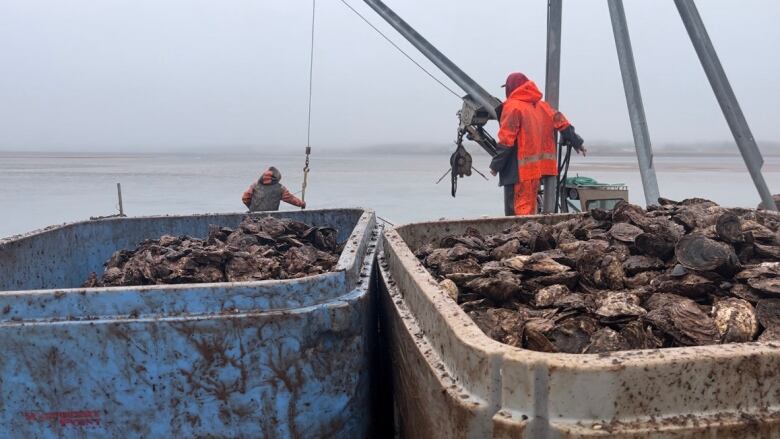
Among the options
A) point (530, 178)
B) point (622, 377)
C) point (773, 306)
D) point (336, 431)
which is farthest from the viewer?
point (530, 178)

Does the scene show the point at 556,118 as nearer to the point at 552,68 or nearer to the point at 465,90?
the point at 552,68

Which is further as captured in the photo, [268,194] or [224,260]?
[268,194]

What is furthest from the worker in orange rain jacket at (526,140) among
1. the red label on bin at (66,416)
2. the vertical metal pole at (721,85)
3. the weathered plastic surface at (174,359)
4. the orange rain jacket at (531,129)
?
the red label on bin at (66,416)

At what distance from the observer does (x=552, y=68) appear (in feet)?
21.0

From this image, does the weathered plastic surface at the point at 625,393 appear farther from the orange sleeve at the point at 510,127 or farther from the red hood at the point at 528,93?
the red hood at the point at 528,93

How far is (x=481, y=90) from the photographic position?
22.1 ft

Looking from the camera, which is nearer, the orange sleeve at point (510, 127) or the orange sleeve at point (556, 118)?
the orange sleeve at point (510, 127)

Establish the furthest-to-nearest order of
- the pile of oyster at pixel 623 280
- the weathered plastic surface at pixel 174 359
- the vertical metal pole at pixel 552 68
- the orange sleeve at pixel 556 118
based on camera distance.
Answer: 1. the vertical metal pole at pixel 552 68
2. the orange sleeve at pixel 556 118
3. the weathered plastic surface at pixel 174 359
4. the pile of oyster at pixel 623 280

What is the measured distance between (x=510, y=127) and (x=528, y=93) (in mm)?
447

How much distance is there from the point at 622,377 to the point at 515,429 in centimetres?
26

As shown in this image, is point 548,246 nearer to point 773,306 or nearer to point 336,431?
point 773,306

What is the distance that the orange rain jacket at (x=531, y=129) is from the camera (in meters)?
5.82

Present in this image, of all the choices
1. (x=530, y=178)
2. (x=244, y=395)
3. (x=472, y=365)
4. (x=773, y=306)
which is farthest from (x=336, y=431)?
(x=530, y=178)

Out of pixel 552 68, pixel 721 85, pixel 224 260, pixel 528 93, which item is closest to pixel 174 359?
pixel 224 260
